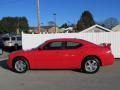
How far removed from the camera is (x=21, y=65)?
43.4 feet

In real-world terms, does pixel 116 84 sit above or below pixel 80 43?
below

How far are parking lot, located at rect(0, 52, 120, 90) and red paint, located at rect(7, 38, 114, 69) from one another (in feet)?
0.98

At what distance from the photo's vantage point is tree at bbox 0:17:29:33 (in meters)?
103

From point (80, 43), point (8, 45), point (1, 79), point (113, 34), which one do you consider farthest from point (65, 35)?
point (8, 45)

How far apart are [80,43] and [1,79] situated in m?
3.64

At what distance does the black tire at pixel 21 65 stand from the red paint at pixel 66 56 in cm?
20

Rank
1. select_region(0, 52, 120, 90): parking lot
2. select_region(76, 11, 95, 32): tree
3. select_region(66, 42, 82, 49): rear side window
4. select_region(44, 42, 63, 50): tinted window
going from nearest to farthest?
select_region(0, 52, 120, 90): parking lot < select_region(66, 42, 82, 49): rear side window < select_region(44, 42, 63, 50): tinted window < select_region(76, 11, 95, 32): tree

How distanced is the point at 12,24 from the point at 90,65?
95.4 m

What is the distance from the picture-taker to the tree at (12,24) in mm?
102812

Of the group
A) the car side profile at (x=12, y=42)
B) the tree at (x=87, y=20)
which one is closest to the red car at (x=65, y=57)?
the car side profile at (x=12, y=42)

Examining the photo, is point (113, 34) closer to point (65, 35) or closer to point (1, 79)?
point (65, 35)

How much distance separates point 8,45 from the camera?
33.7 meters

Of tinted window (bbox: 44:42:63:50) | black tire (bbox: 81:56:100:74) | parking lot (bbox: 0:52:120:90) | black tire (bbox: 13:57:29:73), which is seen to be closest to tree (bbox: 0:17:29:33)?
black tire (bbox: 13:57:29:73)

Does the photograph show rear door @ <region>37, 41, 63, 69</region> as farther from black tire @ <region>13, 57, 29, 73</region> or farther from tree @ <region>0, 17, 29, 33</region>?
tree @ <region>0, 17, 29, 33</region>
